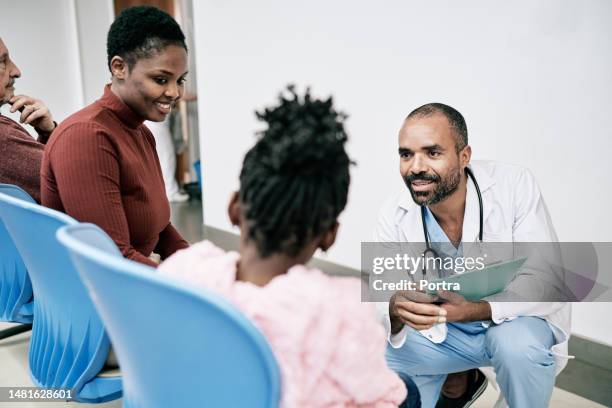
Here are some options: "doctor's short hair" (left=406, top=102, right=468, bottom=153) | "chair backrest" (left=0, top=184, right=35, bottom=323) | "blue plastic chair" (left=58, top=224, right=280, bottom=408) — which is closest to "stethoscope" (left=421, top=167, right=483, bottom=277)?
"doctor's short hair" (left=406, top=102, right=468, bottom=153)

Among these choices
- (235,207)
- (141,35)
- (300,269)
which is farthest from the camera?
(141,35)

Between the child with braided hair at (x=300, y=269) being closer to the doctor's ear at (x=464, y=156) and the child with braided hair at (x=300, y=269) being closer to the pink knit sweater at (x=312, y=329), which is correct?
the pink knit sweater at (x=312, y=329)

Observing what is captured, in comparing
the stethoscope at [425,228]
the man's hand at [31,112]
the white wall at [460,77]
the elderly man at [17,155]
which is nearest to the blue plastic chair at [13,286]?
the elderly man at [17,155]

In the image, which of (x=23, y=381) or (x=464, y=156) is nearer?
(x=464, y=156)

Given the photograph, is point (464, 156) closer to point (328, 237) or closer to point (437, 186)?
point (437, 186)

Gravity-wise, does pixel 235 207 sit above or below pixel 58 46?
below

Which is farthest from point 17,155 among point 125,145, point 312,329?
point 312,329

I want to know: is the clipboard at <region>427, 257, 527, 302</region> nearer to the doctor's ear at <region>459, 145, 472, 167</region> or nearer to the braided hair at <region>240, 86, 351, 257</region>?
the doctor's ear at <region>459, 145, 472, 167</region>

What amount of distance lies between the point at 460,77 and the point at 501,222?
83 cm

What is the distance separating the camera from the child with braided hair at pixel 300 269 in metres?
0.62

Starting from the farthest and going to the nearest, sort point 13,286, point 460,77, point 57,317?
1. point 460,77
2. point 13,286
3. point 57,317

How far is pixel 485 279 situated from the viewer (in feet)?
3.95

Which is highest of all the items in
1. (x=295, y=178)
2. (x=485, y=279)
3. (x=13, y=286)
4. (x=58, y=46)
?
(x=58, y=46)

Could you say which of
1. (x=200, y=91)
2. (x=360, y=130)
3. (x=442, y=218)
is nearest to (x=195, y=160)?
(x=200, y=91)
